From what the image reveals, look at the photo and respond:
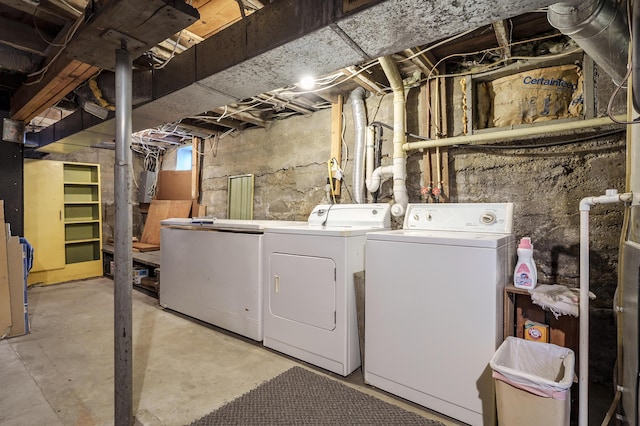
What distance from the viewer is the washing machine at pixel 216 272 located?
2.64 meters

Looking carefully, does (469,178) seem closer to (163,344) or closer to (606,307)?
(606,307)

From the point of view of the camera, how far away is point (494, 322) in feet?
5.20

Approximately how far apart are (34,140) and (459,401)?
4946mm

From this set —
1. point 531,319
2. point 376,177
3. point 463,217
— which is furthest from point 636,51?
point 376,177

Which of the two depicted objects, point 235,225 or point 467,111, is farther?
point 235,225

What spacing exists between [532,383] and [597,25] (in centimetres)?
144

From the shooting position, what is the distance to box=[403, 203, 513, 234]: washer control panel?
198cm

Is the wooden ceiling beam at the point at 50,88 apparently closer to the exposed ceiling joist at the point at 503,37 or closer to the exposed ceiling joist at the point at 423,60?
the exposed ceiling joist at the point at 423,60

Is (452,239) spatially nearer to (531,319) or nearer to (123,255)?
(531,319)

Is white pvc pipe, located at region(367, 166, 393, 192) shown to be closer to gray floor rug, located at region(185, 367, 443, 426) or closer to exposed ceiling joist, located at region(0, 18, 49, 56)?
gray floor rug, located at region(185, 367, 443, 426)

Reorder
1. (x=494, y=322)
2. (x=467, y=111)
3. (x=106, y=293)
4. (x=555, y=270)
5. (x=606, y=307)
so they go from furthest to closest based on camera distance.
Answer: (x=106, y=293) → (x=467, y=111) → (x=555, y=270) → (x=606, y=307) → (x=494, y=322)

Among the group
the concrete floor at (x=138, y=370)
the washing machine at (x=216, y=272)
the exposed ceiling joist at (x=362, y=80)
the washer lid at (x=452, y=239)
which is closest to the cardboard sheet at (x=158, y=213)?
the washing machine at (x=216, y=272)

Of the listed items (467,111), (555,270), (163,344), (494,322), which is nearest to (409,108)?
(467,111)

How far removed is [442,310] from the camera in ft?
5.68
